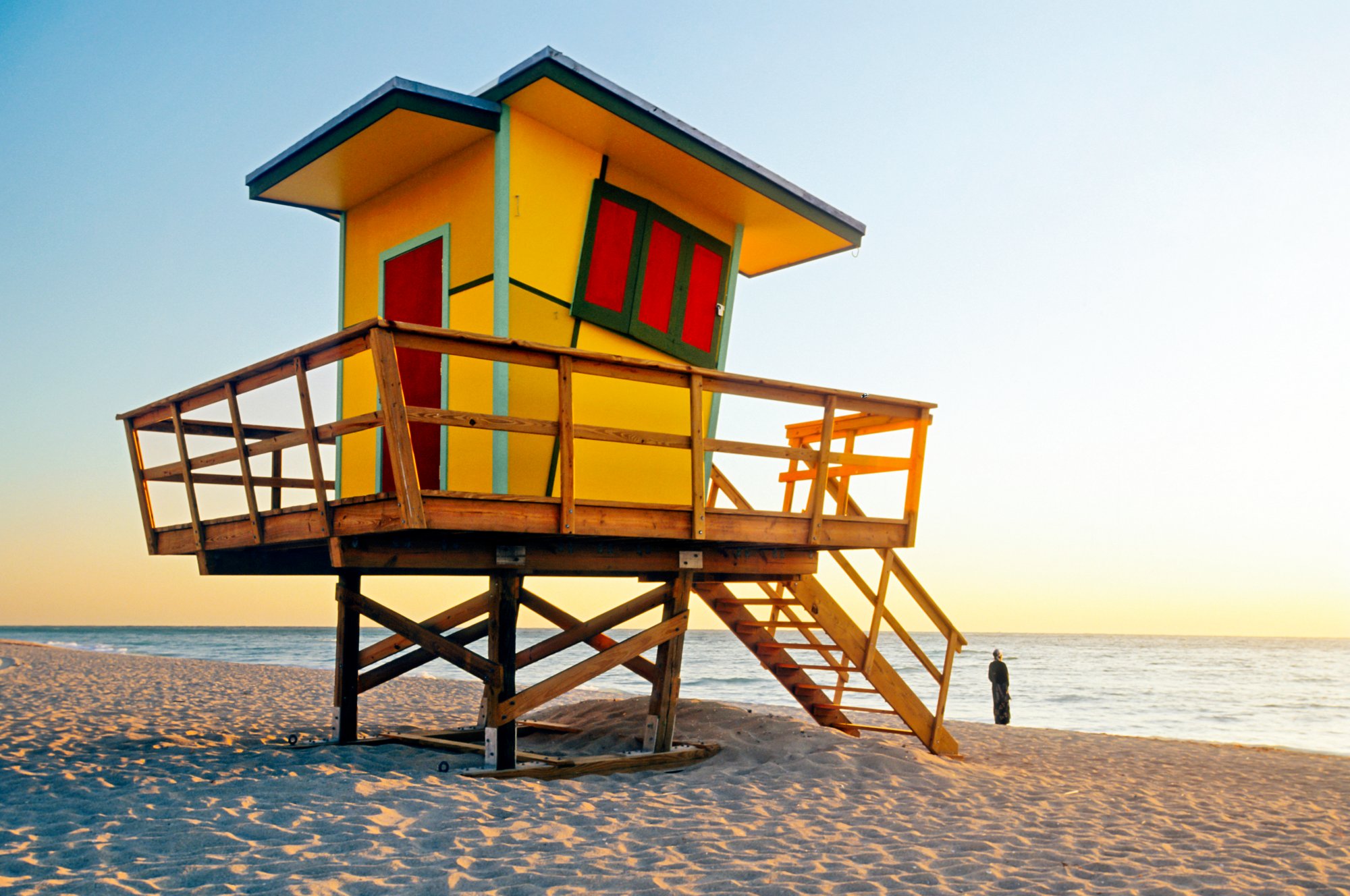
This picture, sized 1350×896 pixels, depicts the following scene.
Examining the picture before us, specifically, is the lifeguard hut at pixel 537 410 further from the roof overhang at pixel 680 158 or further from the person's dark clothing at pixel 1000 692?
the person's dark clothing at pixel 1000 692

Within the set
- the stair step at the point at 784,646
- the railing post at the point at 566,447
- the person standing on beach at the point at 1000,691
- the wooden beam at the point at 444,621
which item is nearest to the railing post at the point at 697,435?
the railing post at the point at 566,447

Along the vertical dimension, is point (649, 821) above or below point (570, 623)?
below

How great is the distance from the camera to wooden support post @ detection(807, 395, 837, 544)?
7.29 meters

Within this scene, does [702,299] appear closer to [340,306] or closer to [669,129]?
[669,129]

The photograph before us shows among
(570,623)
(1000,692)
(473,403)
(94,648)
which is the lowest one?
(94,648)

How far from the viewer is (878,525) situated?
8.10 metres

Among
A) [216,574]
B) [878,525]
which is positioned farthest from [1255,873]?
[216,574]

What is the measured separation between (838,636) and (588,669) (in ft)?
8.15

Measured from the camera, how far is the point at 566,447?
6113mm

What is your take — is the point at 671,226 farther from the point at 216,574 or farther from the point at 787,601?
the point at 216,574

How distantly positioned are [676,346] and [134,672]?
1778 centimetres

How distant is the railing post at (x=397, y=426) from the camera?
539 centimetres

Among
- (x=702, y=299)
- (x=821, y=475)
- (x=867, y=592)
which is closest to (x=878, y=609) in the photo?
(x=867, y=592)

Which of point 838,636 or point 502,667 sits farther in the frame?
point 838,636
